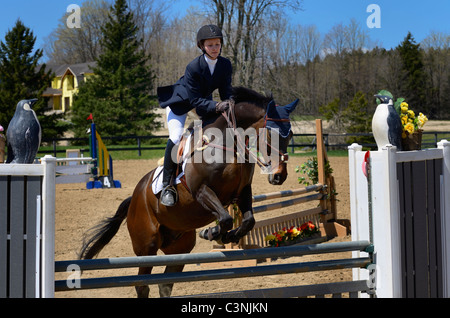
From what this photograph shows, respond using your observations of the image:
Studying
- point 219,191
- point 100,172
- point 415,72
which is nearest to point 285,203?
point 219,191

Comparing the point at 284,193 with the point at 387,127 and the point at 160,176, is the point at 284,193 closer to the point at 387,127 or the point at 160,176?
the point at 160,176

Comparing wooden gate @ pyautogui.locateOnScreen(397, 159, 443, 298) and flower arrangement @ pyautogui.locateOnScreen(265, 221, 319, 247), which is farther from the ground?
wooden gate @ pyautogui.locateOnScreen(397, 159, 443, 298)

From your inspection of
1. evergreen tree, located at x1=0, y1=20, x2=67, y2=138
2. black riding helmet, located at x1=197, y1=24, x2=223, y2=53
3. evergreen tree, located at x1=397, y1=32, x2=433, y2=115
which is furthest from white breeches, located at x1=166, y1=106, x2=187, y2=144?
evergreen tree, located at x1=397, y1=32, x2=433, y2=115

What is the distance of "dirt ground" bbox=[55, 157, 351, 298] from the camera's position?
205 inches

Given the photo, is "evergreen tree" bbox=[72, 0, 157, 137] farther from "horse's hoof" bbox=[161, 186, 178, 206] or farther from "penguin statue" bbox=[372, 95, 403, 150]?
"penguin statue" bbox=[372, 95, 403, 150]

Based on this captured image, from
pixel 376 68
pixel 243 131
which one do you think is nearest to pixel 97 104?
pixel 376 68

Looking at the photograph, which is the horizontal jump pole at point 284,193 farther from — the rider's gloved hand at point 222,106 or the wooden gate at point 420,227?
the wooden gate at point 420,227

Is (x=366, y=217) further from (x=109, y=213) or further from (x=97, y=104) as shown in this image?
(x=97, y=104)

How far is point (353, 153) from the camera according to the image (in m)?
3.07

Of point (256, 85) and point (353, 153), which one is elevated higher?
point (256, 85)

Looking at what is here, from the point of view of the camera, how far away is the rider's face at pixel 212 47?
3.85 meters

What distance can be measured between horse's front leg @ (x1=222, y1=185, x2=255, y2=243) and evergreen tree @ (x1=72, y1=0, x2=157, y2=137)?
22.8 metres

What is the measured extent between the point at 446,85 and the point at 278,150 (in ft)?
115

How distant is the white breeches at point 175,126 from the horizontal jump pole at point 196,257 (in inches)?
59.0
